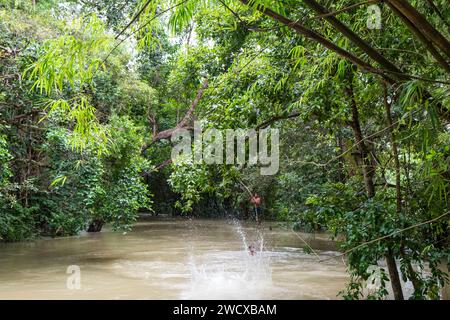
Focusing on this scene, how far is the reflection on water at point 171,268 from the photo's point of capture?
23.8ft

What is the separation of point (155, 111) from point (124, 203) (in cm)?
740

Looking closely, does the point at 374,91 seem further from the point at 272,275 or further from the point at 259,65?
the point at 272,275

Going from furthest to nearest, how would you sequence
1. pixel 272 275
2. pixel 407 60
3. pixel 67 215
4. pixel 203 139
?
pixel 67 215
pixel 272 275
pixel 203 139
pixel 407 60

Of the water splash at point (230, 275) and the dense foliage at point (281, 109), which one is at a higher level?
the dense foliage at point (281, 109)

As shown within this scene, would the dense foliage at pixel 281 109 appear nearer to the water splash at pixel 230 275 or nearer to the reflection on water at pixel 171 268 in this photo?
the reflection on water at pixel 171 268

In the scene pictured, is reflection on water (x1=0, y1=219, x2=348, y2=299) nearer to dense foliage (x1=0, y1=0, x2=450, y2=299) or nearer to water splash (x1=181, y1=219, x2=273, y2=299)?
water splash (x1=181, y1=219, x2=273, y2=299)

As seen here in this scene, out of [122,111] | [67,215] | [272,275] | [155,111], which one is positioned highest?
[155,111]

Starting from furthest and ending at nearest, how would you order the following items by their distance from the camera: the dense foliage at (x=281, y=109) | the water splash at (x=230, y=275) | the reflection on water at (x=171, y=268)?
the reflection on water at (x=171, y=268), the water splash at (x=230, y=275), the dense foliage at (x=281, y=109)

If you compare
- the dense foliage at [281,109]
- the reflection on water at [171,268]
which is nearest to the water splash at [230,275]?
the reflection on water at [171,268]

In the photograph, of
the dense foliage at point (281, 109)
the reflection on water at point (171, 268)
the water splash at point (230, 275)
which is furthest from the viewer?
the reflection on water at point (171, 268)

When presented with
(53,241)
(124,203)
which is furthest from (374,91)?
(53,241)

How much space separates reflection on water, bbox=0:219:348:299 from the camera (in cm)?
727

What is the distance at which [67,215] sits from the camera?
35.7ft

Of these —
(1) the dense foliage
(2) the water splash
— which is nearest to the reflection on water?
(2) the water splash
